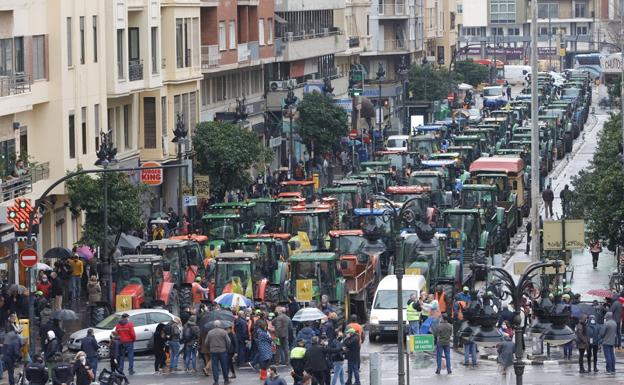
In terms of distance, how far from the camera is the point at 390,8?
143 meters

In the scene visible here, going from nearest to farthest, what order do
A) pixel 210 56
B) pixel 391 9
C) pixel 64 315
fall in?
pixel 64 315 < pixel 210 56 < pixel 391 9

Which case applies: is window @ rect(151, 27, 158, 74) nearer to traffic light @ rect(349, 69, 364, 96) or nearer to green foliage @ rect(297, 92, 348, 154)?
green foliage @ rect(297, 92, 348, 154)

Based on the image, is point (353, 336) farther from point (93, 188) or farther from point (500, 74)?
point (500, 74)

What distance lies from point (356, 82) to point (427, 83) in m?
11.9

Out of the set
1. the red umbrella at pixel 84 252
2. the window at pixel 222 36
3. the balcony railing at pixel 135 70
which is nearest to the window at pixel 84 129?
the balcony railing at pixel 135 70

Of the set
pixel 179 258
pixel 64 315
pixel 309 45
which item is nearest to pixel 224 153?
pixel 179 258

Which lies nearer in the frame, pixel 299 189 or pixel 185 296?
pixel 185 296

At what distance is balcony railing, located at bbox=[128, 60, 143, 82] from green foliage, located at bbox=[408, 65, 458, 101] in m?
59.7

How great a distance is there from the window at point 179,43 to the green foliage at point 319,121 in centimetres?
1872

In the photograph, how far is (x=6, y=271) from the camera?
58.5 metres

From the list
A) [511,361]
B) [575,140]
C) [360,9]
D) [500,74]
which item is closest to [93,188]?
[511,361]

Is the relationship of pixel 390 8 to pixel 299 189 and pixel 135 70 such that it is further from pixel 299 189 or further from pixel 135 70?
pixel 135 70

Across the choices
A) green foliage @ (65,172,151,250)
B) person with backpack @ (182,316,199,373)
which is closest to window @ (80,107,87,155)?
green foliage @ (65,172,151,250)

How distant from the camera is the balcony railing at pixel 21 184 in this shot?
188ft
